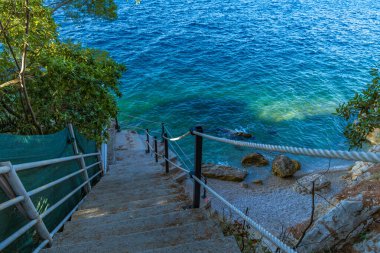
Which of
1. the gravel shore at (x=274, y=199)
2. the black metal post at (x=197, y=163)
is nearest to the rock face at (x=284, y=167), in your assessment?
the gravel shore at (x=274, y=199)

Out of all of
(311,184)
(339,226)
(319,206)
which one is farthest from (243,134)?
(339,226)

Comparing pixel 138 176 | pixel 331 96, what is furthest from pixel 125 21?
pixel 138 176

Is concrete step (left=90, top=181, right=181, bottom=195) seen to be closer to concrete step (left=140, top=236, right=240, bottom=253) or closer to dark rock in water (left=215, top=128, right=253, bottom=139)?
concrete step (left=140, top=236, right=240, bottom=253)

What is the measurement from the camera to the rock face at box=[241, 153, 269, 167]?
14.8m

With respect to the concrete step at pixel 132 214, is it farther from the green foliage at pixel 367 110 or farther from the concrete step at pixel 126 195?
the green foliage at pixel 367 110

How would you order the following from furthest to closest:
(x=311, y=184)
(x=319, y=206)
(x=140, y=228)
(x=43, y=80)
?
(x=311, y=184), (x=319, y=206), (x=43, y=80), (x=140, y=228)

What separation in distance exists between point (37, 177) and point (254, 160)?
1273 centimetres

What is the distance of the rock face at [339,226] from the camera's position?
15.5 ft

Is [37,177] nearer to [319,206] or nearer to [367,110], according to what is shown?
[367,110]

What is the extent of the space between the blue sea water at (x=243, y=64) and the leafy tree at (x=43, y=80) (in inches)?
393

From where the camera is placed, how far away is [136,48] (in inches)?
1111

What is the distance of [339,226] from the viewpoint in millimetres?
5121

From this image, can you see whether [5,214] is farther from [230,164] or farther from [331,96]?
[331,96]

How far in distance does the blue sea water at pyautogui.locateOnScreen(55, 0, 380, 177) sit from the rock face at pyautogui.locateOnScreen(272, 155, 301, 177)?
128cm
